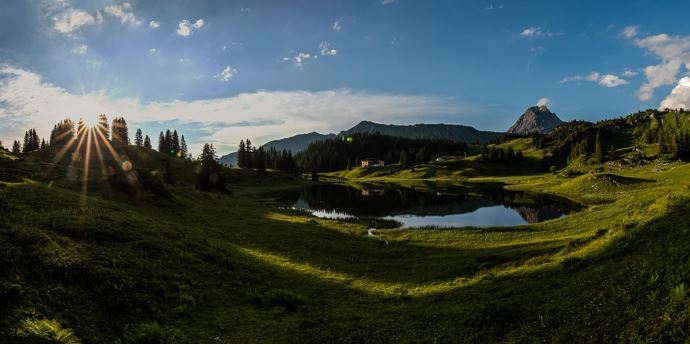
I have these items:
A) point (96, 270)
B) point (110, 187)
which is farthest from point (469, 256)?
point (110, 187)

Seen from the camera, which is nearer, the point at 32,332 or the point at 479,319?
the point at 32,332

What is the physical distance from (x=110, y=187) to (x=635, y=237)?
2402 inches

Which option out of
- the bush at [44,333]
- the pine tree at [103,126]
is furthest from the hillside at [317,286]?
the pine tree at [103,126]

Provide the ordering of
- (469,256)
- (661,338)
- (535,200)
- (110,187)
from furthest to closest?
(535,200), (110,187), (469,256), (661,338)

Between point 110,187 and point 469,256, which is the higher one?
point 110,187

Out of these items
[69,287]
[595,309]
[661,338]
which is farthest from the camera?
[69,287]

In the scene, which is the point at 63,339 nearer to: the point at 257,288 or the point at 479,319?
the point at 257,288

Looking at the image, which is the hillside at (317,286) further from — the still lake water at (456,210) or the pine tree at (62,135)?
the pine tree at (62,135)

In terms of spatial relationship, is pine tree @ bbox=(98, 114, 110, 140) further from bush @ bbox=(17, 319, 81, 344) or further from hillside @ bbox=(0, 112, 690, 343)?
bush @ bbox=(17, 319, 81, 344)

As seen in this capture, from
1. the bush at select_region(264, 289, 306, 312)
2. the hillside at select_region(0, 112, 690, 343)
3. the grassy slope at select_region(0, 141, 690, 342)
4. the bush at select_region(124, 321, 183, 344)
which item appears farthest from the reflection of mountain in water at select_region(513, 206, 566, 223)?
the bush at select_region(124, 321, 183, 344)

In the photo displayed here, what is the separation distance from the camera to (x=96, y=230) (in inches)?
984

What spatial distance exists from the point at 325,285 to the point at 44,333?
16.0 m

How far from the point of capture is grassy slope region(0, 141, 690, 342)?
39.9ft

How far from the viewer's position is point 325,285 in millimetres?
25375
